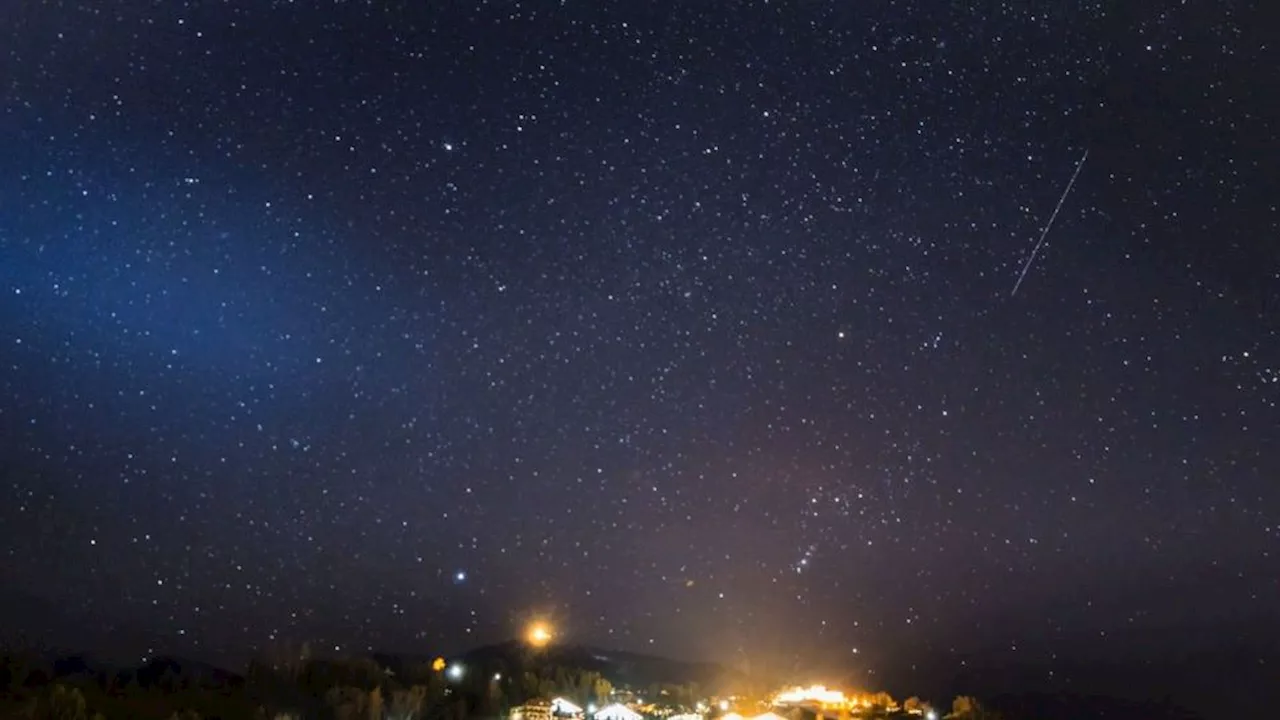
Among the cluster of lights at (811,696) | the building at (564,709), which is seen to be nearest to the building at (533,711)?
the building at (564,709)

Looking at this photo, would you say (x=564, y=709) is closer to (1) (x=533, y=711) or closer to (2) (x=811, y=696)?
(1) (x=533, y=711)

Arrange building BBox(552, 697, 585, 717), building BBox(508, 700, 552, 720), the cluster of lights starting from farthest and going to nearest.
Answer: the cluster of lights
building BBox(552, 697, 585, 717)
building BBox(508, 700, 552, 720)

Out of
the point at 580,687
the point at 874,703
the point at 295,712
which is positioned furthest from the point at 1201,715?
the point at 295,712

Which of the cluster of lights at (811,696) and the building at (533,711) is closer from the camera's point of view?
the building at (533,711)

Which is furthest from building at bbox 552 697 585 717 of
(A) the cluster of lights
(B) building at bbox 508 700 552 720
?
(A) the cluster of lights

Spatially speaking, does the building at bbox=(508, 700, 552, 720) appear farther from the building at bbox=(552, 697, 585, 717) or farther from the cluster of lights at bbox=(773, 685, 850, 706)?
the cluster of lights at bbox=(773, 685, 850, 706)

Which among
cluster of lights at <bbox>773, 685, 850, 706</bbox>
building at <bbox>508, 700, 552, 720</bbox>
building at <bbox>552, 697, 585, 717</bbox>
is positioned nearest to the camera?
building at <bbox>508, 700, 552, 720</bbox>

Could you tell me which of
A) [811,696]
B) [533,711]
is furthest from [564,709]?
[811,696]

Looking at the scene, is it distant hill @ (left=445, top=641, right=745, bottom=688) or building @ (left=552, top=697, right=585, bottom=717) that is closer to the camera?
building @ (left=552, top=697, right=585, bottom=717)

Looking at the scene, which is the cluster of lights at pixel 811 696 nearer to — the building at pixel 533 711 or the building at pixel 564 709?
the building at pixel 564 709

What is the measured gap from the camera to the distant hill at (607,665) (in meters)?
25.9

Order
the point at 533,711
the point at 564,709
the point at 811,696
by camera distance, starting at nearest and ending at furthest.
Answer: the point at 533,711
the point at 564,709
the point at 811,696

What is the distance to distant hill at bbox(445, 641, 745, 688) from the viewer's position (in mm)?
25922

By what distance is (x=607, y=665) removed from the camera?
33.7 metres
